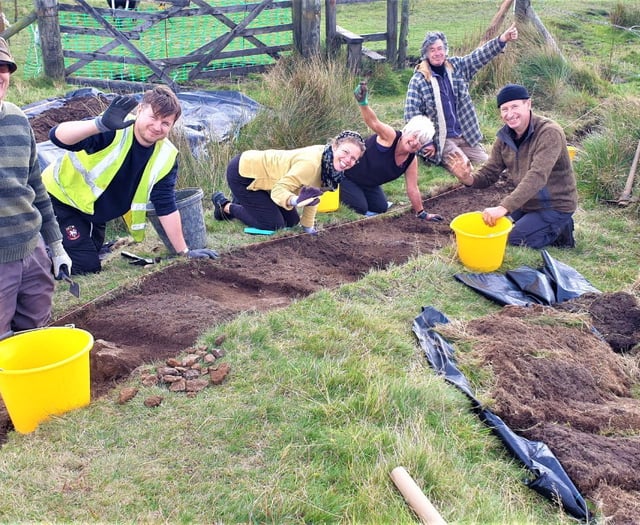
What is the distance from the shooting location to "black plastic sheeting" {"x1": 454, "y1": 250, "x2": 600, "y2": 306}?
14.9ft

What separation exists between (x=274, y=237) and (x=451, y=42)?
8.65 m

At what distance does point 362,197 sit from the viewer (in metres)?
6.22

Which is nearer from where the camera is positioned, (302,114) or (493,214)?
(493,214)

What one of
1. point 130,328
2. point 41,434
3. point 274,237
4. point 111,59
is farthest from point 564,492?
point 111,59

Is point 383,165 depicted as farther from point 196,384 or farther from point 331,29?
point 331,29

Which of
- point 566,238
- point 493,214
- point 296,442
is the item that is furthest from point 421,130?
point 296,442

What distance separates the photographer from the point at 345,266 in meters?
5.09

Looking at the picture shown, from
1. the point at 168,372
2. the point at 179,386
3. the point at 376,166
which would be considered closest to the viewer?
the point at 179,386

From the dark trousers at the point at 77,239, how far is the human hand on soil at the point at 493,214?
2.87 meters

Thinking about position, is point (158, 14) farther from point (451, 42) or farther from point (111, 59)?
point (451, 42)

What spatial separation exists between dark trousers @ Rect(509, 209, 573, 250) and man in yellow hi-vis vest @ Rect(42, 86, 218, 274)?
8.21ft

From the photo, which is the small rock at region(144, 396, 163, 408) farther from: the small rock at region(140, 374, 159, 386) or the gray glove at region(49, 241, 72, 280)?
the gray glove at region(49, 241, 72, 280)

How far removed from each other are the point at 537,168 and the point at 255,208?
2335mm

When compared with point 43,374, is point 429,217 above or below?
below
